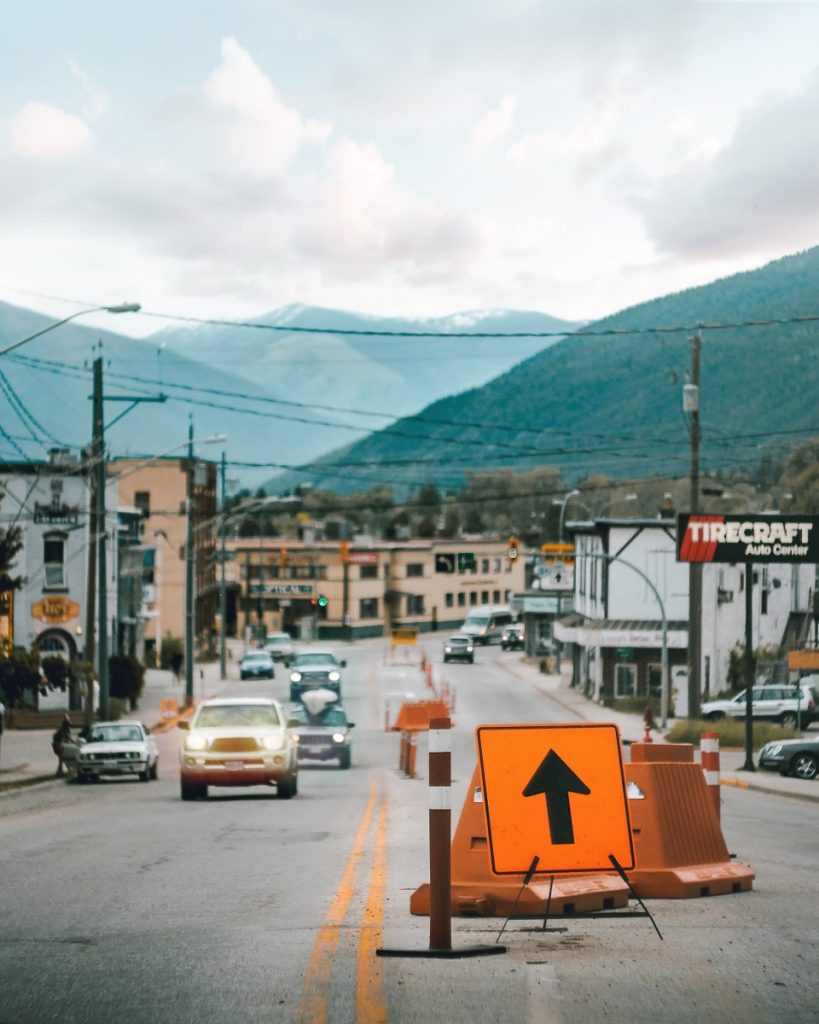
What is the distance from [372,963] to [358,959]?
0.18 m

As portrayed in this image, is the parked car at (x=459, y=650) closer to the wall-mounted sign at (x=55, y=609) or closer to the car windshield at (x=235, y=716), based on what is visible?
the wall-mounted sign at (x=55, y=609)

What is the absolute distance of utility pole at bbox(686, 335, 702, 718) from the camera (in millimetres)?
44969

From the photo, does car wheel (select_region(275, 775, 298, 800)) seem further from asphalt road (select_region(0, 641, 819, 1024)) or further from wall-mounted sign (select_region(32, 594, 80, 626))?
wall-mounted sign (select_region(32, 594, 80, 626))

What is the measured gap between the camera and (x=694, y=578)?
45.9m

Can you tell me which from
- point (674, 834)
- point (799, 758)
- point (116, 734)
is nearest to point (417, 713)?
point (116, 734)

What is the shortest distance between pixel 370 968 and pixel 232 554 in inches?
4561

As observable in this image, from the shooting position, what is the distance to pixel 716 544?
3919 centimetres

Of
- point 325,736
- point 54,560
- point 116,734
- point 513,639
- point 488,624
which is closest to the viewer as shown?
point 116,734

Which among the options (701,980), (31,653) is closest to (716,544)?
(31,653)

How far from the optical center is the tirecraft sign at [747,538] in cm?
3878

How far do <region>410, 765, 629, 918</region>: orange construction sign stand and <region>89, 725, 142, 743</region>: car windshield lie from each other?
23.5 metres

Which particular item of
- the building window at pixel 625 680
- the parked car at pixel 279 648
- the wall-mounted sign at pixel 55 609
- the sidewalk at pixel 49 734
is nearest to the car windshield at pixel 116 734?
the sidewalk at pixel 49 734

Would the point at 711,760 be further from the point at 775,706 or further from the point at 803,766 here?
the point at 775,706

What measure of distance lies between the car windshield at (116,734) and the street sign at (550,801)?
955 inches
